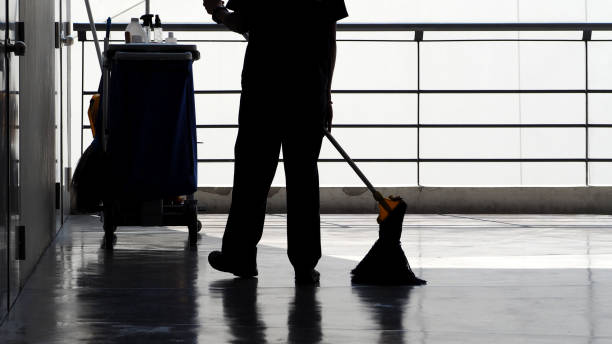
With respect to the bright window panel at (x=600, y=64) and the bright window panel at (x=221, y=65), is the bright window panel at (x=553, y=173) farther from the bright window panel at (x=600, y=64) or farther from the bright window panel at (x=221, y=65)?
the bright window panel at (x=221, y=65)

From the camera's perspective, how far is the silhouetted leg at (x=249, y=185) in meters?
3.01

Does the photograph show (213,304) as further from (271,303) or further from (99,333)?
(99,333)

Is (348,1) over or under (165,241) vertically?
over

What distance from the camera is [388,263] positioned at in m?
2.93

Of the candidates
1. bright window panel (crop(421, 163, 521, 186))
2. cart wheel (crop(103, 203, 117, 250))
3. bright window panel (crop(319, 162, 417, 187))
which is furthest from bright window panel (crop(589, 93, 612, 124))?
cart wheel (crop(103, 203, 117, 250))

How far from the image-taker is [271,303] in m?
2.53

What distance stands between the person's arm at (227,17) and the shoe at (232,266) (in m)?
0.63

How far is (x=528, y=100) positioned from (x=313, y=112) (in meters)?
16.1

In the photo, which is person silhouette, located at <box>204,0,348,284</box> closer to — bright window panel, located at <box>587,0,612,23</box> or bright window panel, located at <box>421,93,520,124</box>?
bright window panel, located at <box>421,93,520,124</box>

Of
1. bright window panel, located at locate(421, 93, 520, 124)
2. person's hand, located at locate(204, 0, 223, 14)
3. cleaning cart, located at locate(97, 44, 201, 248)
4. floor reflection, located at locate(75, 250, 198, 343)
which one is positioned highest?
bright window panel, located at locate(421, 93, 520, 124)

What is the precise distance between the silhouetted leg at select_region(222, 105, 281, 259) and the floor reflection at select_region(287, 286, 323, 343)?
0.28m

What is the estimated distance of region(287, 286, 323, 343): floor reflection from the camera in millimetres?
2047

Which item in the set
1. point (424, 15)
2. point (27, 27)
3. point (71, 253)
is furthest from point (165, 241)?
point (424, 15)

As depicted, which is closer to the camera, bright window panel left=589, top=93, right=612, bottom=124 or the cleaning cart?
the cleaning cart
